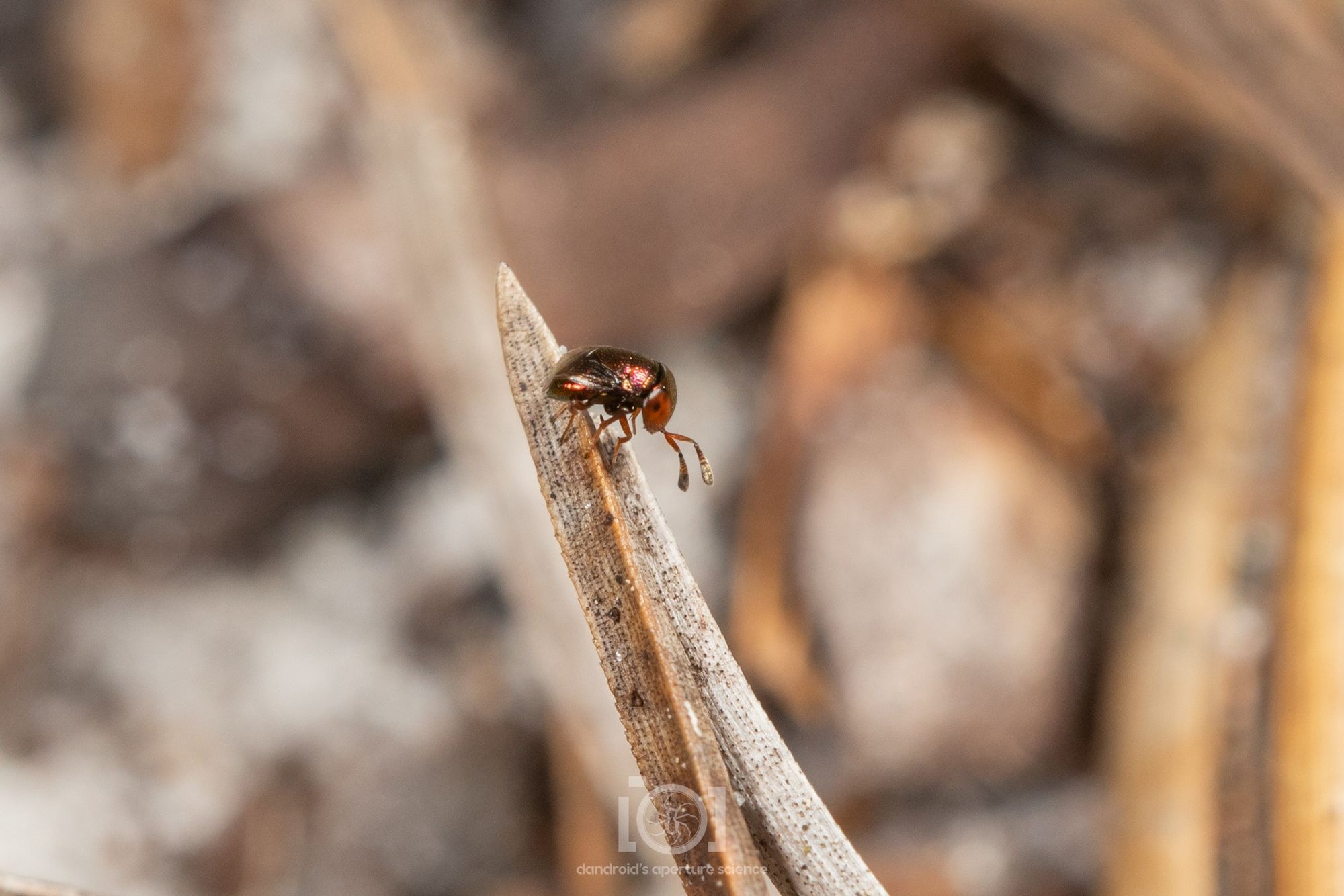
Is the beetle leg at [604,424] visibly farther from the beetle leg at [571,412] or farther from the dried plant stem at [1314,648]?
the dried plant stem at [1314,648]

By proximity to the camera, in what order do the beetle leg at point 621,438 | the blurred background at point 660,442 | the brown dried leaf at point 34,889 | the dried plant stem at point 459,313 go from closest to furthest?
the brown dried leaf at point 34,889 < the beetle leg at point 621,438 < the dried plant stem at point 459,313 < the blurred background at point 660,442

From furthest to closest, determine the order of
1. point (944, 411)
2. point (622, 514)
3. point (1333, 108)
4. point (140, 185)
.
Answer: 1. point (140, 185)
2. point (944, 411)
3. point (1333, 108)
4. point (622, 514)

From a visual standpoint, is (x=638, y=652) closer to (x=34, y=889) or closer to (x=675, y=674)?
(x=675, y=674)

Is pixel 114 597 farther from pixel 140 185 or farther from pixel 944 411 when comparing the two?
pixel 944 411

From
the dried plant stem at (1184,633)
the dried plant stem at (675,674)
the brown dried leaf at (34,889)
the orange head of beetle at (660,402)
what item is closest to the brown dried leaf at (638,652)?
the dried plant stem at (675,674)

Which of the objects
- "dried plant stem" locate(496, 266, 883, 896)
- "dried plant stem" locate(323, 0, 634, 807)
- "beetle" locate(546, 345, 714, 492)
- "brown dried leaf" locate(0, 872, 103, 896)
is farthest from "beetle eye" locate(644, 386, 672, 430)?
"brown dried leaf" locate(0, 872, 103, 896)

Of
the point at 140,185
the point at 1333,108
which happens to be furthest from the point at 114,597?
the point at 1333,108

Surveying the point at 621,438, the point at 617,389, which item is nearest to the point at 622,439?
the point at 621,438
